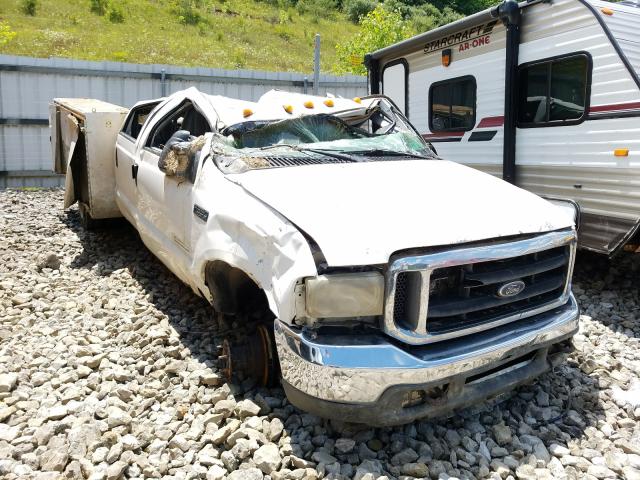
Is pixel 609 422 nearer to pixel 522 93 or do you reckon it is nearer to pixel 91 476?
pixel 91 476

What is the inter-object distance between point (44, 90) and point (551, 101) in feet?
30.8

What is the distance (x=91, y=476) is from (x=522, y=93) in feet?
18.1

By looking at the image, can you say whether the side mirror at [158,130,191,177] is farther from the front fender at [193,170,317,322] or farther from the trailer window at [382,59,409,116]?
the trailer window at [382,59,409,116]

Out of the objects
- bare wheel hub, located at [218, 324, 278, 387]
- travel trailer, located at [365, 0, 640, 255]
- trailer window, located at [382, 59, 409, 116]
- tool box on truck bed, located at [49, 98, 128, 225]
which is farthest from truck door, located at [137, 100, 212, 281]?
trailer window, located at [382, 59, 409, 116]

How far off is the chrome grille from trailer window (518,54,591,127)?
2948mm

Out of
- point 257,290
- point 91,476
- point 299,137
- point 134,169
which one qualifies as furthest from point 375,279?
point 134,169

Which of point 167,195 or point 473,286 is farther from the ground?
point 167,195

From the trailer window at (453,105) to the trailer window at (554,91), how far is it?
0.81 metres

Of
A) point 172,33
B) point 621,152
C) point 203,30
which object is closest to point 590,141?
point 621,152

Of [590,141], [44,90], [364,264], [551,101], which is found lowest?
[364,264]

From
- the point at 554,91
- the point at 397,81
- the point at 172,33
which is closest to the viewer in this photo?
the point at 554,91

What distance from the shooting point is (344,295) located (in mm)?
2570

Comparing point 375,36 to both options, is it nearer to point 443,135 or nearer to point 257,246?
point 443,135

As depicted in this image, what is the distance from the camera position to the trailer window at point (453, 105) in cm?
702
